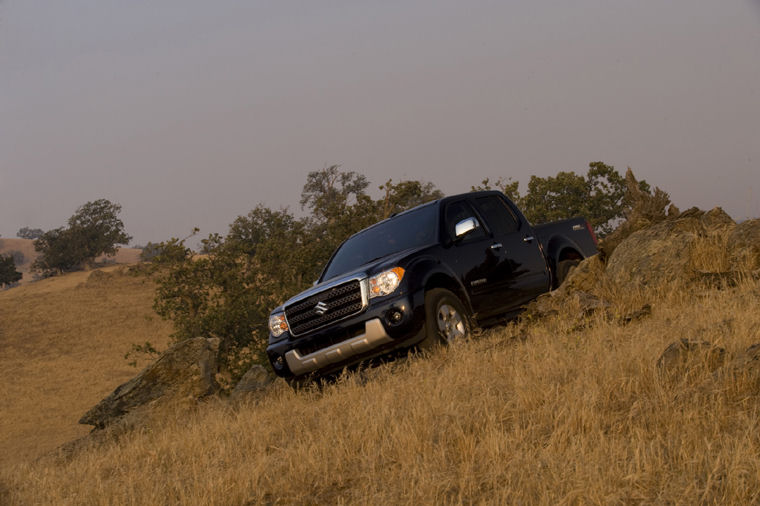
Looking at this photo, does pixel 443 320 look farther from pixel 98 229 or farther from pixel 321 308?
pixel 98 229

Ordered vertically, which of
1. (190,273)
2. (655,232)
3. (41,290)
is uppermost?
(41,290)

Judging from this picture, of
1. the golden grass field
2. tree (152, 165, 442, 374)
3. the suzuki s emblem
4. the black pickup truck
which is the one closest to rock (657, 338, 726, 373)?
the golden grass field

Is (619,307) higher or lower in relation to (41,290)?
lower

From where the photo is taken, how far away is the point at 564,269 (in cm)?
1058

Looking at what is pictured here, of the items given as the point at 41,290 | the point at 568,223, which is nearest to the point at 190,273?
the point at 568,223

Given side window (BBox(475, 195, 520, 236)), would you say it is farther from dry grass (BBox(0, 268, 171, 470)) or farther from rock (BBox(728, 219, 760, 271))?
dry grass (BBox(0, 268, 171, 470))

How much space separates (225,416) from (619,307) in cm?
473

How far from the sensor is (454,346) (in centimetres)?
752

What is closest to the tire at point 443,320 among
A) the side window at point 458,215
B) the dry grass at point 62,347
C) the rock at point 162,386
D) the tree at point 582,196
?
the side window at point 458,215

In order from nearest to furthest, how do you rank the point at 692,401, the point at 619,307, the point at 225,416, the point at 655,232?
the point at 692,401 < the point at 225,416 < the point at 619,307 < the point at 655,232

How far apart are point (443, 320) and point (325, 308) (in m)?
1.29

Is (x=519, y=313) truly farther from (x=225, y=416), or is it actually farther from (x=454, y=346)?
(x=225, y=416)

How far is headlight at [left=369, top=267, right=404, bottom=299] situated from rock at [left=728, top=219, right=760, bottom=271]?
4.59 m

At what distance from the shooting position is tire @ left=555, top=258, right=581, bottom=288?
10383 millimetres
